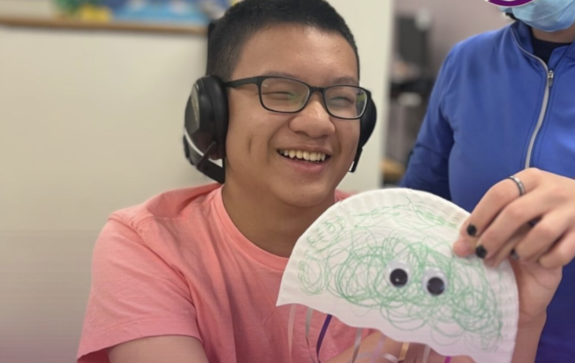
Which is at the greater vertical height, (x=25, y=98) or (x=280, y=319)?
(x=25, y=98)

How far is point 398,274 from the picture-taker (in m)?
0.55

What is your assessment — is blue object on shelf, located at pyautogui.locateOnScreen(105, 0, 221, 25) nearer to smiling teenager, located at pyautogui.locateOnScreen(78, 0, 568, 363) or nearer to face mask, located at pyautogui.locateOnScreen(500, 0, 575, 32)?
smiling teenager, located at pyautogui.locateOnScreen(78, 0, 568, 363)

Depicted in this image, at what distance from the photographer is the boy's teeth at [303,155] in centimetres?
78

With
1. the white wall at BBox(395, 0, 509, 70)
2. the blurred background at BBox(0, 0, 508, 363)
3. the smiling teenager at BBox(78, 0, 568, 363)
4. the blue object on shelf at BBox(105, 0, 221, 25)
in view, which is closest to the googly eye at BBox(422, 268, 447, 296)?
the smiling teenager at BBox(78, 0, 568, 363)

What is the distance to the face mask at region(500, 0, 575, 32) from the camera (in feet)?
2.45

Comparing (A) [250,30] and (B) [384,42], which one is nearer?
(A) [250,30]

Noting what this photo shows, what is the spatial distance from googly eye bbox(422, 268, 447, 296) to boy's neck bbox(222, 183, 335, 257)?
1.08ft

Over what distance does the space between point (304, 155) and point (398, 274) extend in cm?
29

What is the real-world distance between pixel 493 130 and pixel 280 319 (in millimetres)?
488

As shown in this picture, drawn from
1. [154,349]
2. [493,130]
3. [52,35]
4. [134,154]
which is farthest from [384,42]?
[154,349]

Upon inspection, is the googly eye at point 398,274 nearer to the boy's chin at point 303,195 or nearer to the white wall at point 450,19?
the boy's chin at point 303,195

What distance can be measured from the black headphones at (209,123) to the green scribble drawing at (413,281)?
12.3 inches

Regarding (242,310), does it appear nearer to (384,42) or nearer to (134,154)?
(134,154)

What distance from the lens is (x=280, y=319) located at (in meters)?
0.82
